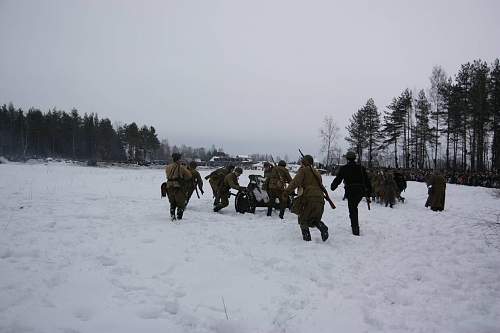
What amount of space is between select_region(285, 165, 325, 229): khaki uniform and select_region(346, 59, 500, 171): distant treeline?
30.2 metres

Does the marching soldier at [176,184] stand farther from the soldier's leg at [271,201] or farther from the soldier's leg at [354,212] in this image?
the soldier's leg at [354,212]

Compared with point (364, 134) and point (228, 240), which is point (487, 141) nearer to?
point (364, 134)

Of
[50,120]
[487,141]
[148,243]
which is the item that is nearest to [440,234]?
[148,243]

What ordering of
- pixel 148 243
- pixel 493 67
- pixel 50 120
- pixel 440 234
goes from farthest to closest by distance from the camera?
pixel 50 120 → pixel 493 67 → pixel 440 234 → pixel 148 243

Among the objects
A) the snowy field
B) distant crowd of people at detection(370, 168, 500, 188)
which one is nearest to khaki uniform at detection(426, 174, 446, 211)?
the snowy field

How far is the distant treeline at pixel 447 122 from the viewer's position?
3184 centimetres

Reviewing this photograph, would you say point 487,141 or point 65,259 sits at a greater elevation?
point 487,141

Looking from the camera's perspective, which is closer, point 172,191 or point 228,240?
point 228,240

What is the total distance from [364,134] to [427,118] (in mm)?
9129

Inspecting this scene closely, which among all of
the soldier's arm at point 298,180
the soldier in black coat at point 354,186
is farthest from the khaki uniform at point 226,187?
the soldier in black coat at point 354,186

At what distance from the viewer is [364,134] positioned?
4700 centimetres

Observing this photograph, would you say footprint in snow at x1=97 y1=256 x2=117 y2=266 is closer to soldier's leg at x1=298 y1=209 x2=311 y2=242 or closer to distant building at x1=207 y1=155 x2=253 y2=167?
soldier's leg at x1=298 y1=209 x2=311 y2=242

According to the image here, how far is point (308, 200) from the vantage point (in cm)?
670

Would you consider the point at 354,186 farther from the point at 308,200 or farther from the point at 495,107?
the point at 495,107
